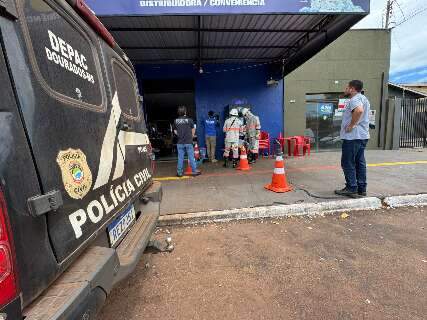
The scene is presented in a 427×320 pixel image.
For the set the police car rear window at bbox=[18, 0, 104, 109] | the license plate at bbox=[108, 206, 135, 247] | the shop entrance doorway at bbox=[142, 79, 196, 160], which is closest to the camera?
the police car rear window at bbox=[18, 0, 104, 109]

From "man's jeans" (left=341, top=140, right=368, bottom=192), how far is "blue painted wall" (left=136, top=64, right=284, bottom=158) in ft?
18.8

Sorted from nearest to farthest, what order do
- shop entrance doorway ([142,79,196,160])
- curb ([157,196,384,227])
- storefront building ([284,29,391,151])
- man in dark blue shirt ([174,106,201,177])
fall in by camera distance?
1. curb ([157,196,384,227])
2. man in dark blue shirt ([174,106,201,177])
3. shop entrance doorway ([142,79,196,160])
4. storefront building ([284,29,391,151])

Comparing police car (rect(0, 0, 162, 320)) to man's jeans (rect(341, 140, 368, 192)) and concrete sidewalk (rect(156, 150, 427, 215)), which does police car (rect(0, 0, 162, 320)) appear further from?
man's jeans (rect(341, 140, 368, 192))

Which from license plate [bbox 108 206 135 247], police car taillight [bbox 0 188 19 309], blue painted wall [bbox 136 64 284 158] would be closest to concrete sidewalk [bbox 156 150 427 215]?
license plate [bbox 108 206 135 247]

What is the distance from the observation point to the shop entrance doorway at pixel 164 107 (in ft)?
34.0

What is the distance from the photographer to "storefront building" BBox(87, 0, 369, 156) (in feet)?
16.1

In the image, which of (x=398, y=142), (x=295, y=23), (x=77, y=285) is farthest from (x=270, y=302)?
(x=398, y=142)

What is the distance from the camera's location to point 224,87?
1010 cm

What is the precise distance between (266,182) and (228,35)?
13.2ft

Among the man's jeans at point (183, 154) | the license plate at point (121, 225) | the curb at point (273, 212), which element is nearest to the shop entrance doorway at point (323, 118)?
the man's jeans at point (183, 154)

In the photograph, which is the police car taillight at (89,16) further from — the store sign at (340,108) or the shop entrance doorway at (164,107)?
the store sign at (340,108)

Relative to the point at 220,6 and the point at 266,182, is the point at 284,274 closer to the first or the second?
the point at 266,182

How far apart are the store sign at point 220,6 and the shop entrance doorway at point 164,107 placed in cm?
532

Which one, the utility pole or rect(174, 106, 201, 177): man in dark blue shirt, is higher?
the utility pole
